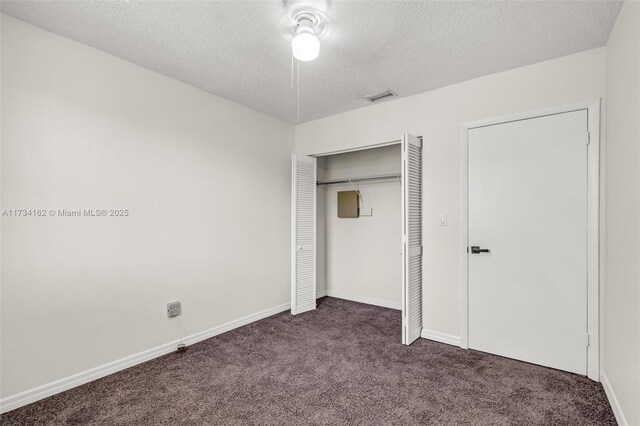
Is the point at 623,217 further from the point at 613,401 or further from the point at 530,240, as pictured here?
the point at 613,401

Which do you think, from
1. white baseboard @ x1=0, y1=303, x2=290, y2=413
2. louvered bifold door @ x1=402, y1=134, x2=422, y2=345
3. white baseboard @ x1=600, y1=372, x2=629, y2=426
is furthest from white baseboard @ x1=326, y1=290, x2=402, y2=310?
white baseboard @ x1=600, y1=372, x2=629, y2=426

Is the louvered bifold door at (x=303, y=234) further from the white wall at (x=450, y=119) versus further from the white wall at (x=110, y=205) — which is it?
the white wall at (x=450, y=119)

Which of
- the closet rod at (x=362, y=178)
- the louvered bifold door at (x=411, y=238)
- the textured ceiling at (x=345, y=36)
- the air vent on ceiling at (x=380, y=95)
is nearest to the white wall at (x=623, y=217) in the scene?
the textured ceiling at (x=345, y=36)

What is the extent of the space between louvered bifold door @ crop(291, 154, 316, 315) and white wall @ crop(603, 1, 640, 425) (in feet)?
9.45

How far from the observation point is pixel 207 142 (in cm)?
326

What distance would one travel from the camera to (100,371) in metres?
2.41

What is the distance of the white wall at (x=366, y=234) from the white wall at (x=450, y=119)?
89 cm

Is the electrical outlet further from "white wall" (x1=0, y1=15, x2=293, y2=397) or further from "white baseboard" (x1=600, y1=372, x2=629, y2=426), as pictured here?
"white baseboard" (x1=600, y1=372, x2=629, y2=426)

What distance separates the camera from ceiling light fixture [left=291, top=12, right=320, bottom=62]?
1.91m

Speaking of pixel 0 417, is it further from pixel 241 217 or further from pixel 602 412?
pixel 602 412

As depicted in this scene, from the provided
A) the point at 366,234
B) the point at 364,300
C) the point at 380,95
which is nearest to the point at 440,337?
the point at 364,300

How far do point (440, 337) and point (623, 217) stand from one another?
1.83m

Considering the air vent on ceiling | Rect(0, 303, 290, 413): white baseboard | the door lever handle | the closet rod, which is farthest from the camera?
the closet rod

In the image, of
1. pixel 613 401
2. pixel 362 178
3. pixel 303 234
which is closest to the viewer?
pixel 613 401
